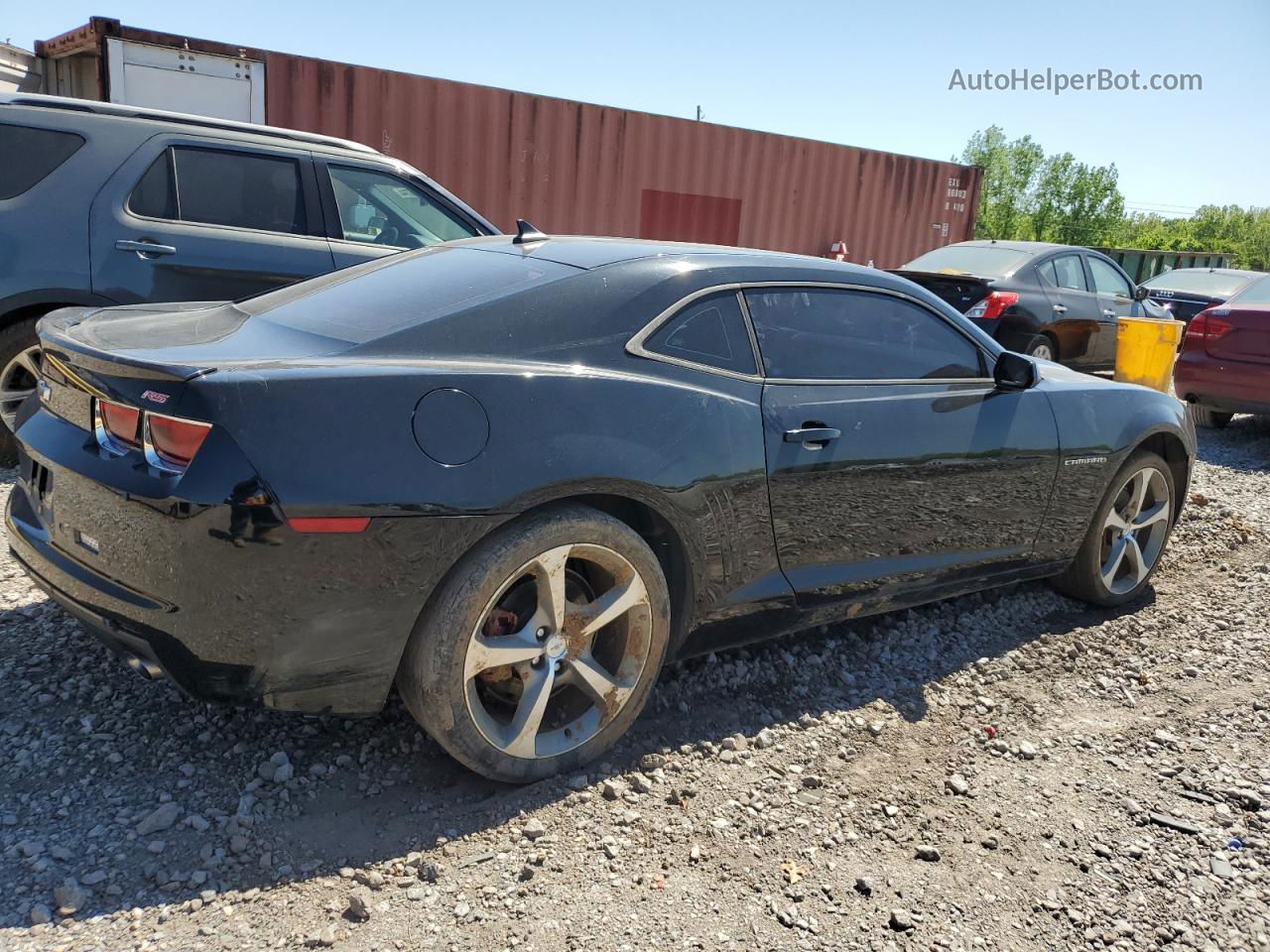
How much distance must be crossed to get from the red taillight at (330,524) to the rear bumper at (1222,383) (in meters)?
8.03

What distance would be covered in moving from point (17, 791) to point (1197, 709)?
12.1ft

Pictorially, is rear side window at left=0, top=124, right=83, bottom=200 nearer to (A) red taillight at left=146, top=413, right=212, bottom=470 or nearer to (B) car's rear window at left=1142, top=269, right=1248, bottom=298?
(A) red taillight at left=146, top=413, right=212, bottom=470

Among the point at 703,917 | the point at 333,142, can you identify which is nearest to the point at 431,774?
the point at 703,917

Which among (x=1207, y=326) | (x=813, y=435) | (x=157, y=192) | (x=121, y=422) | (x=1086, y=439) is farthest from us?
(x=1207, y=326)

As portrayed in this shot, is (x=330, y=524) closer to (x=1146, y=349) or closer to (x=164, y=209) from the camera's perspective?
(x=164, y=209)

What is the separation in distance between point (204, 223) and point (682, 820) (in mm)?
4036

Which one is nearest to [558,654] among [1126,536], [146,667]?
[146,667]

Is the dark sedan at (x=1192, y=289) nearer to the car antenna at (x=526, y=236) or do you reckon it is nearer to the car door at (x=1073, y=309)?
the car door at (x=1073, y=309)

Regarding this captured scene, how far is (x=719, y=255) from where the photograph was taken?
3.19m

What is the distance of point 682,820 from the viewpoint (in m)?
2.60

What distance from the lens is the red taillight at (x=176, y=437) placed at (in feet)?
7.15

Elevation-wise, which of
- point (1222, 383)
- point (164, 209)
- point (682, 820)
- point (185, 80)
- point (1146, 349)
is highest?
point (185, 80)

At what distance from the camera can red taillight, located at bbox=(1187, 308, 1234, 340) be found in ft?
27.0

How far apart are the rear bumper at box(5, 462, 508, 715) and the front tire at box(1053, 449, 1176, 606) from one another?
9.59 feet
